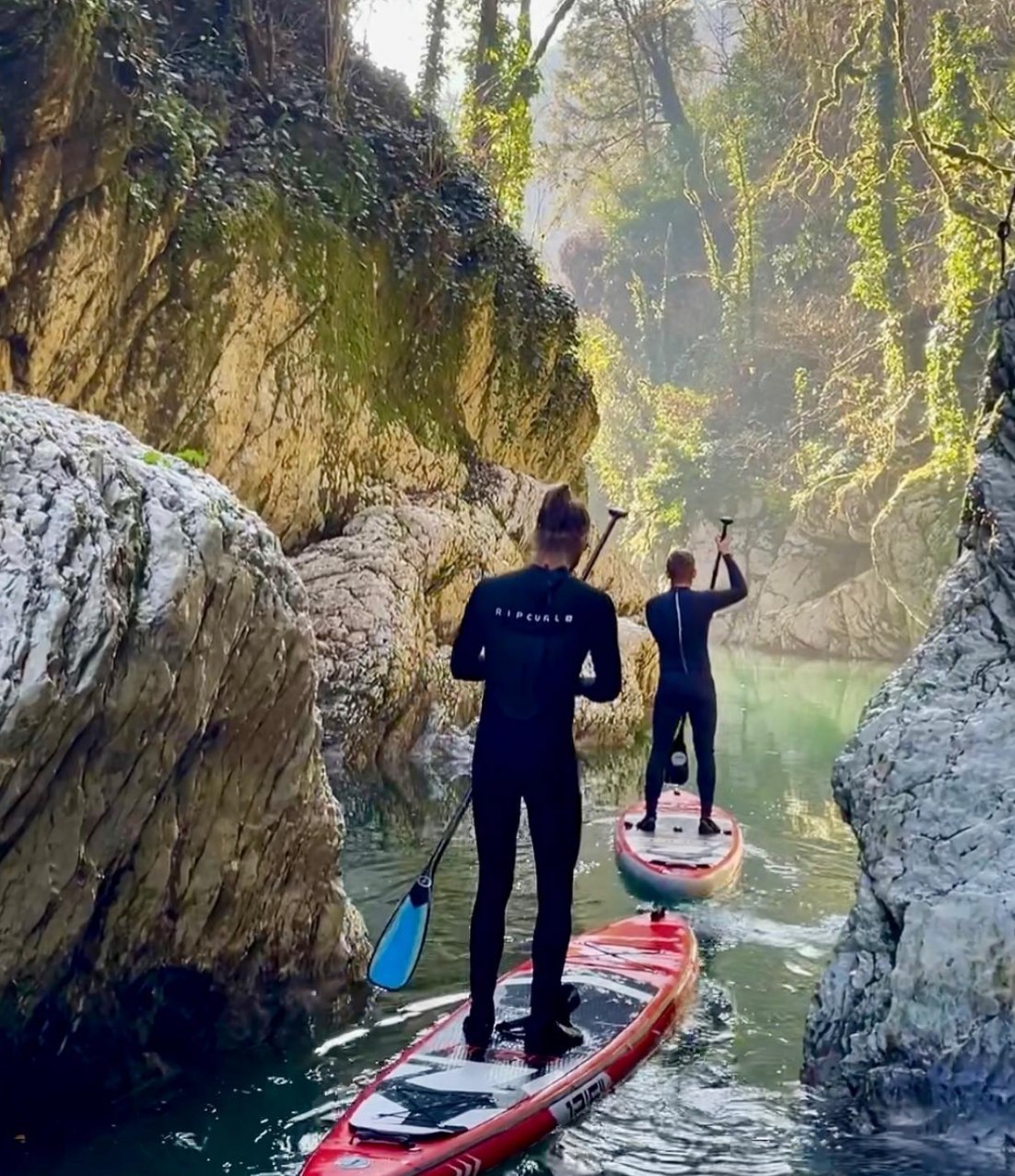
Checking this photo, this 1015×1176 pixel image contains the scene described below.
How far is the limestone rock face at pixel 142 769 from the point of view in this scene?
404 centimetres

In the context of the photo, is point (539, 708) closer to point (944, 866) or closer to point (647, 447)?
point (944, 866)

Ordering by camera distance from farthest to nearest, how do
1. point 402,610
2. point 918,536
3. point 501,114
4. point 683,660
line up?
point 918,536 → point 501,114 → point 402,610 → point 683,660

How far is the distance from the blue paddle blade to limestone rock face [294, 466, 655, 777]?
17.3 ft

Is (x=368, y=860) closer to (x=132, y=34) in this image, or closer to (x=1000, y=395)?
(x=1000, y=395)

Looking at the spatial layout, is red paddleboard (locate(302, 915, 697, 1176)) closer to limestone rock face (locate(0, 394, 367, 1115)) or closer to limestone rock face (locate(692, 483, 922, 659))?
limestone rock face (locate(0, 394, 367, 1115))

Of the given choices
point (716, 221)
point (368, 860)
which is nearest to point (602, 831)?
point (368, 860)

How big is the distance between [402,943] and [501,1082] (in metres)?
0.71

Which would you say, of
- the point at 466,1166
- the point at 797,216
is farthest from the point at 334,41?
the point at 797,216

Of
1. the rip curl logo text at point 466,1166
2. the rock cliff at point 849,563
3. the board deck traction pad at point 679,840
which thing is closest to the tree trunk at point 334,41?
the board deck traction pad at point 679,840

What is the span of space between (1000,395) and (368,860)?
4845 mm

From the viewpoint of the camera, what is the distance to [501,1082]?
4379 millimetres

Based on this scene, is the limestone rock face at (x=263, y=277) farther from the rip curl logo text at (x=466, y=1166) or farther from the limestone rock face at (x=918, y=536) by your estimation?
the limestone rock face at (x=918, y=536)

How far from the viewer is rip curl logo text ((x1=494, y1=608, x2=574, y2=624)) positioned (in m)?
4.44

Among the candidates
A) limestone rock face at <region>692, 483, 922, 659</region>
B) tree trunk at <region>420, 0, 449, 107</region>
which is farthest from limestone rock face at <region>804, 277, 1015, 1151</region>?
limestone rock face at <region>692, 483, 922, 659</region>
